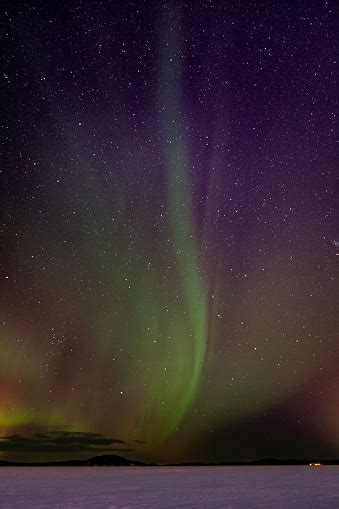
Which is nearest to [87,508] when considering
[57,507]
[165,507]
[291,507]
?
[57,507]

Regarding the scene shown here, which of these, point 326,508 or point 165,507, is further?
point 165,507

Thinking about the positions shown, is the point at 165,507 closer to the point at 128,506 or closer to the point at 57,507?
the point at 128,506

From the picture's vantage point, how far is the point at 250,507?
88.1 feet

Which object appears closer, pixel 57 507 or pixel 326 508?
pixel 326 508

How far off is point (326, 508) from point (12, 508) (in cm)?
1409

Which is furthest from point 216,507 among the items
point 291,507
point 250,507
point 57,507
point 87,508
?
point 57,507

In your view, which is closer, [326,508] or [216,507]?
[326,508]

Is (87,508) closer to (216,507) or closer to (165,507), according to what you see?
(165,507)

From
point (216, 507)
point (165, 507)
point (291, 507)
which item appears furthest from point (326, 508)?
point (165, 507)

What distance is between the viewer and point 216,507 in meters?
26.6

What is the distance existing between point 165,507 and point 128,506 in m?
2.14

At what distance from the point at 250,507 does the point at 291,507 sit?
6.21ft

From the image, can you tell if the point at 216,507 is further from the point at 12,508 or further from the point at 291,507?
the point at 12,508

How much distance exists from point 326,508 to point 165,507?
7.35 meters
